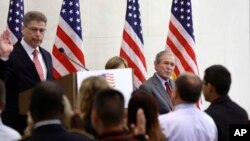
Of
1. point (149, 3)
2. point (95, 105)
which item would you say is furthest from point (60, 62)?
point (95, 105)

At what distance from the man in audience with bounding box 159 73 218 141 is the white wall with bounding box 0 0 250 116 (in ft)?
16.4

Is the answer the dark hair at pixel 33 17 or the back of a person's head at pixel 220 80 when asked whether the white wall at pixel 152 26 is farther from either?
the back of a person's head at pixel 220 80

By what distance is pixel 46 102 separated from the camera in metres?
4.08

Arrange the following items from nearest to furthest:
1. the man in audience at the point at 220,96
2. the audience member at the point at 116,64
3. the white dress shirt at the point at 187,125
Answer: the white dress shirt at the point at 187,125
the man in audience at the point at 220,96
the audience member at the point at 116,64

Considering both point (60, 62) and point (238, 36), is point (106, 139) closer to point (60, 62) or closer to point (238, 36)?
point (60, 62)

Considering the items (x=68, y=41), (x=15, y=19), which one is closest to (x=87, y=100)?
(x=68, y=41)

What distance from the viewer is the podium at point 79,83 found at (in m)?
6.00

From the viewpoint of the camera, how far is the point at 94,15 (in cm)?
1069

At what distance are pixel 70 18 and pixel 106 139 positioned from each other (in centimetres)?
544

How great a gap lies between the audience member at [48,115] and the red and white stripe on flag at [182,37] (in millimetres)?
5554

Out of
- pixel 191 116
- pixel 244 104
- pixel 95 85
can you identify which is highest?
pixel 95 85

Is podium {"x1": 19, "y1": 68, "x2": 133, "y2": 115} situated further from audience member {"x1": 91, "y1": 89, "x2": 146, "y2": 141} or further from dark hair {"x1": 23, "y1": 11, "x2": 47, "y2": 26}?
audience member {"x1": 91, "y1": 89, "x2": 146, "y2": 141}

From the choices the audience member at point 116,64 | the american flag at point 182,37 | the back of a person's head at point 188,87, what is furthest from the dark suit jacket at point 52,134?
the american flag at point 182,37

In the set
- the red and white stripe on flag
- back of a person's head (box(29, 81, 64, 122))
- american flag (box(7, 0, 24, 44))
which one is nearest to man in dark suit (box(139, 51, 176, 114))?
the red and white stripe on flag
